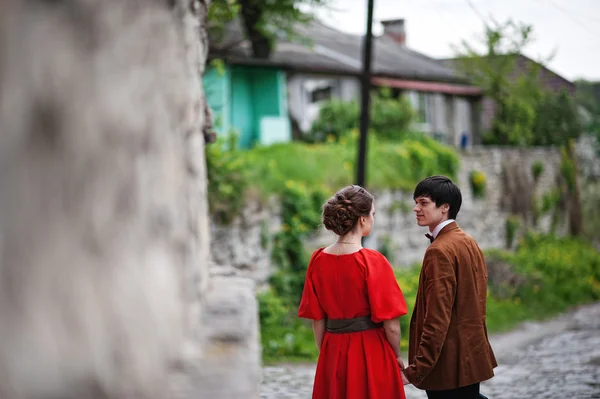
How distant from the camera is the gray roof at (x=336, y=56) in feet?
62.1

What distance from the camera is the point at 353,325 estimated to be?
3.84 meters

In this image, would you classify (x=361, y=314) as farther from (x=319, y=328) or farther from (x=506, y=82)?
(x=506, y=82)

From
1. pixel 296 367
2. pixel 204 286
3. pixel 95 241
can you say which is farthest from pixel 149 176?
pixel 296 367

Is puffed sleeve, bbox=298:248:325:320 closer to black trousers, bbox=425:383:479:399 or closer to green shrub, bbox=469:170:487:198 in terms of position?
black trousers, bbox=425:383:479:399

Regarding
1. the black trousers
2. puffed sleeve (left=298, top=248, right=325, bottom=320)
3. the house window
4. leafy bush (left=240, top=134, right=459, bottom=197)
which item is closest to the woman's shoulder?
puffed sleeve (left=298, top=248, right=325, bottom=320)

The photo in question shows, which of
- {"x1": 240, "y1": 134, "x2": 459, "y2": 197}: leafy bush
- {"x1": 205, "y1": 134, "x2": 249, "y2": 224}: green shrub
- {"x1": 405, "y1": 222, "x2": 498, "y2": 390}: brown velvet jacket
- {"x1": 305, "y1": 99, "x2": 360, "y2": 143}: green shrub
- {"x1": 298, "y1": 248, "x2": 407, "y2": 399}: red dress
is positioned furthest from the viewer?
{"x1": 305, "y1": 99, "x2": 360, "y2": 143}: green shrub

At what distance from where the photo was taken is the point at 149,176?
142cm

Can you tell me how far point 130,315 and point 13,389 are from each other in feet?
0.84

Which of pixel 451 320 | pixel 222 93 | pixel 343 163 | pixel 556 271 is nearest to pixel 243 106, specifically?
pixel 222 93

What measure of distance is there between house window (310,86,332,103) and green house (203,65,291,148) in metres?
3.09

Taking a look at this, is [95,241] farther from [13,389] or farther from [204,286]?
[204,286]

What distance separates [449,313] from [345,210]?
72 cm

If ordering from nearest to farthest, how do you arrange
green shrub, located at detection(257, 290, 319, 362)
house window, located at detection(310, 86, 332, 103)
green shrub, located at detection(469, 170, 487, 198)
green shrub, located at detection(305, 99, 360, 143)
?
green shrub, located at detection(257, 290, 319, 362) < green shrub, located at detection(305, 99, 360, 143) < green shrub, located at detection(469, 170, 487, 198) < house window, located at detection(310, 86, 332, 103)

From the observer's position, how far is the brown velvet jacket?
3.65 meters
